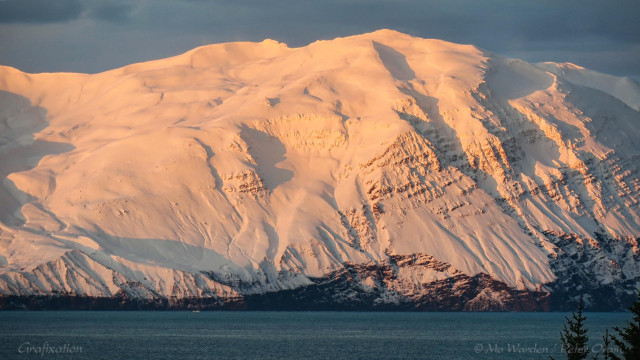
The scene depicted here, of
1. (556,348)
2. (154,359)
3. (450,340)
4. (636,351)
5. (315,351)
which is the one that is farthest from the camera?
(450,340)

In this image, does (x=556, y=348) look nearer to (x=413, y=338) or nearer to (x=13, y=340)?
(x=413, y=338)

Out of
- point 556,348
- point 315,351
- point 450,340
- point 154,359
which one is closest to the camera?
point 154,359

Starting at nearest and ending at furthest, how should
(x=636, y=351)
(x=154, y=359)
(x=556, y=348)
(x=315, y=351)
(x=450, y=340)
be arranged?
(x=636, y=351), (x=154, y=359), (x=315, y=351), (x=556, y=348), (x=450, y=340)

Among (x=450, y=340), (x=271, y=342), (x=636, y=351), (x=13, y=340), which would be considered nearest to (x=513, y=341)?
(x=450, y=340)

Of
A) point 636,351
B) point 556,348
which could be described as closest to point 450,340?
point 556,348

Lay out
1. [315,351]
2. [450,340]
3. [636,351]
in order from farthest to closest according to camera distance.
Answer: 1. [450,340]
2. [315,351]
3. [636,351]

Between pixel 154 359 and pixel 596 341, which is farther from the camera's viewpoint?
pixel 596 341

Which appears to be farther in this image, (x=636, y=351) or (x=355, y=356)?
(x=355, y=356)

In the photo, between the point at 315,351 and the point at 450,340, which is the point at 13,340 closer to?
the point at 315,351
